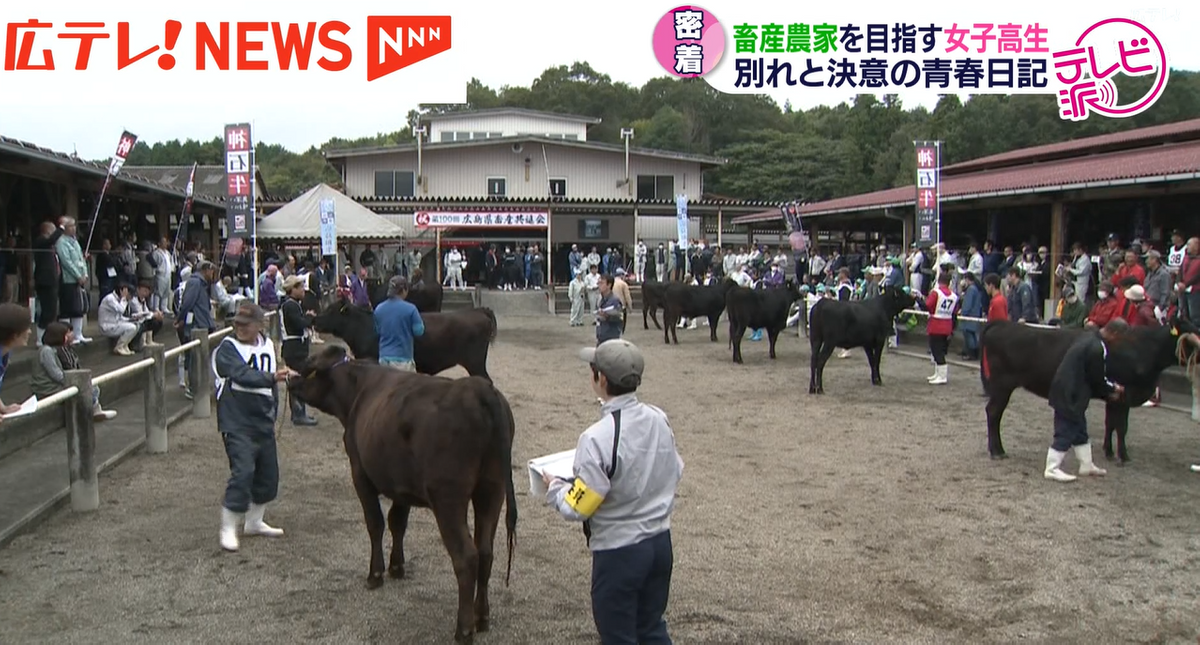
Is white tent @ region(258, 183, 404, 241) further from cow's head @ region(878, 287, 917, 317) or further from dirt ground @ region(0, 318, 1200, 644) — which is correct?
cow's head @ region(878, 287, 917, 317)

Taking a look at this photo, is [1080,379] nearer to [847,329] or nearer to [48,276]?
[847,329]

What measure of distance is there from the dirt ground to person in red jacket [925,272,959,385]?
3665 mm

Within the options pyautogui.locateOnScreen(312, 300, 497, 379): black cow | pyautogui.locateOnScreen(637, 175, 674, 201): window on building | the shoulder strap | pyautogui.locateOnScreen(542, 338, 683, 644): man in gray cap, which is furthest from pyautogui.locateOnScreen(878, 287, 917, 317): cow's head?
pyautogui.locateOnScreen(637, 175, 674, 201): window on building

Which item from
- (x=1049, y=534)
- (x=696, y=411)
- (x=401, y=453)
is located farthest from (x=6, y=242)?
Answer: (x=1049, y=534)

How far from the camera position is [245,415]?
651 cm

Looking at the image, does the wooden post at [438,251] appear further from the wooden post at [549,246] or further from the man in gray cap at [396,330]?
the man in gray cap at [396,330]

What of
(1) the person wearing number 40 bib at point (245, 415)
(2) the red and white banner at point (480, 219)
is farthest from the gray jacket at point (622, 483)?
(2) the red and white banner at point (480, 219)

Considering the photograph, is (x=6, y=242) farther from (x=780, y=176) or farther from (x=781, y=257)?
(x=780, y=176)

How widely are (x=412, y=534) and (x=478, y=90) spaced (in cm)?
7635

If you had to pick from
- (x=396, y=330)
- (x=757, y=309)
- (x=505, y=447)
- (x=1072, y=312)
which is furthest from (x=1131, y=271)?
(x=505, y=447)

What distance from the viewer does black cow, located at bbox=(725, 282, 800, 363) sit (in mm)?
18000

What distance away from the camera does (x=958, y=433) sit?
1072cm

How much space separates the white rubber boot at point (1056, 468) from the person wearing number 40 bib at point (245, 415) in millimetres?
6364

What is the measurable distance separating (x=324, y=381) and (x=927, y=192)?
16.9 metres
